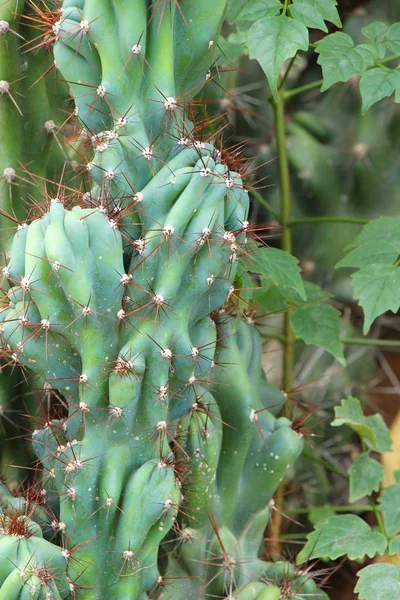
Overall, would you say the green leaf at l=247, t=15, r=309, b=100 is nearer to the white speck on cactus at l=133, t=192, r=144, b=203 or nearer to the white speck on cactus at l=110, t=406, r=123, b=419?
the white speck on cactus at l=133, t=192, r=144, b=203

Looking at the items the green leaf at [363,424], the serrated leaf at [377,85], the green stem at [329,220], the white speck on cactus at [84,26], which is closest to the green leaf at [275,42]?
the serrated leaf at [377,85]

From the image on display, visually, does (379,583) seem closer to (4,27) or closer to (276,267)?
(276,267)

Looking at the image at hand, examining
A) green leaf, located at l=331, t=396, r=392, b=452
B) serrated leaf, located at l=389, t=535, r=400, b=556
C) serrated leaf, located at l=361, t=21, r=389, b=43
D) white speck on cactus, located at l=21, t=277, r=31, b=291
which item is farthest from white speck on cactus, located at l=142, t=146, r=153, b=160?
serrated leaf, located at l=389, t=535, r=400, b=556

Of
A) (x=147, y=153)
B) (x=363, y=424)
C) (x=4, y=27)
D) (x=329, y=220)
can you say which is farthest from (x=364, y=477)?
(x=4, y=27)

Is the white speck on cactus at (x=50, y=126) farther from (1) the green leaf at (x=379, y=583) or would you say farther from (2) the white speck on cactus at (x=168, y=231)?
(1) the green leaf at (x=379, y=583)

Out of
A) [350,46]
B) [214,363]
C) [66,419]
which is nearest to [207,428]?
[214,363]

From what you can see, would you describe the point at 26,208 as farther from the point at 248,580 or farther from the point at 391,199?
the point at 391,199
